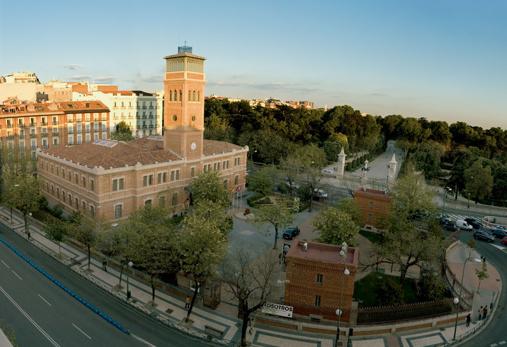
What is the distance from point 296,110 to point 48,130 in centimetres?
5858

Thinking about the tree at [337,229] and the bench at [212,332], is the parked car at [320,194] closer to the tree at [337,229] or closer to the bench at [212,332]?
the tree at [337,229]

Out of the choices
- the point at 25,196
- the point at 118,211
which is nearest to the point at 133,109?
the point at 118,211

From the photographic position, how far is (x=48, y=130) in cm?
7950

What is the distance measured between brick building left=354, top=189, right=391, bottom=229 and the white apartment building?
6687 cm

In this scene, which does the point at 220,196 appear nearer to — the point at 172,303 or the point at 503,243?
the point at 172,303

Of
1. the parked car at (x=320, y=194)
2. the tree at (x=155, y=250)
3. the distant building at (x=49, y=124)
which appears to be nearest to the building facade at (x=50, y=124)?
the distant building at (x=49, y=124)

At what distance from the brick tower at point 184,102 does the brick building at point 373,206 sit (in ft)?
76.5

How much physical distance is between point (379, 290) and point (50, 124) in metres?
70.7

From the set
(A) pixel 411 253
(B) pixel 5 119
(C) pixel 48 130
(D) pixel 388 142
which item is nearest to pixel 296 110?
(D) pixel 388 142

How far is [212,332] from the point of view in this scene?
28891 mm

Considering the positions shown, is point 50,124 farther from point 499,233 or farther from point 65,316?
point 499,233

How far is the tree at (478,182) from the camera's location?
6769cm

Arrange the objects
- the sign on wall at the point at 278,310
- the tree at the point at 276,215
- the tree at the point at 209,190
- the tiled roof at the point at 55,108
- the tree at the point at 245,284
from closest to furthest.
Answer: the tree at the point at 245,284 < the sign on wall at the point at 278,310 < the tree at the point at 276,215 < the tree at the point at 209,190 < the tiled roof at the point at 55,108

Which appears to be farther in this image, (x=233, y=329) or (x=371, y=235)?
(x=371, y=235)
